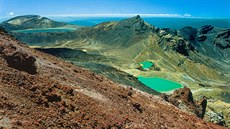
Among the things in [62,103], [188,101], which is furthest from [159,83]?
[62,103]

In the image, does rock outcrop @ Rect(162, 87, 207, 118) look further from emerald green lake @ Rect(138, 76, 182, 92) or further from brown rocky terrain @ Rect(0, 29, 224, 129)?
emerald green lake @ Rect(138, 76, 182, 92)

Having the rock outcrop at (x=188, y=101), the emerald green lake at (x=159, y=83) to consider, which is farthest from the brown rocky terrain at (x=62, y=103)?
the emerald green lake at (x=159, y=83)

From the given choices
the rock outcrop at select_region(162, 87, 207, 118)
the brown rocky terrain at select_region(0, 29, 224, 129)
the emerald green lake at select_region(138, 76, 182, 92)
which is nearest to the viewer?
the brown rocky terrain at select_region(0, 29, 224, 129)

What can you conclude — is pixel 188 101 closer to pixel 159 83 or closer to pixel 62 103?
pixel 62 103

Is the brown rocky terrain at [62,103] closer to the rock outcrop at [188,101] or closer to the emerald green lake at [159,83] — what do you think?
the rock outcrop at [188,101]

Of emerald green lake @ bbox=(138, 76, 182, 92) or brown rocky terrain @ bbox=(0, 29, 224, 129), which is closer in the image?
brown rocky terrain @ bbox=(0, 29, 224, 129)

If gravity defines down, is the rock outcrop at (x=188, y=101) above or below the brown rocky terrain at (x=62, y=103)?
below

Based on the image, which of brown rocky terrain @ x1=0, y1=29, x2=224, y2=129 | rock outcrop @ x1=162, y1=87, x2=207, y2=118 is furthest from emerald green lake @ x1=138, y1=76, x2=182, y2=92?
brown rocky terrain @ x1=0, y1=29, x2=224, y2=129
